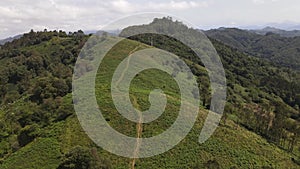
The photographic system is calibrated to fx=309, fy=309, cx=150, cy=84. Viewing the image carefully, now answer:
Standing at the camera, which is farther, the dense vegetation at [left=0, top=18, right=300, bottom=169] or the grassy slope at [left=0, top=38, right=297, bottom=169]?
the grassy slope at [left=0, top=38, right=297, bottom=169]

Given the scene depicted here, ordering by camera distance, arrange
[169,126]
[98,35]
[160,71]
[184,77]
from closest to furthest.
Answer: [169,126], [160,71], [184,77], [98,35]

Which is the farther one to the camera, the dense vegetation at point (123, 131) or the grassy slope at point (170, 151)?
the grassy slope at point (170, 151)

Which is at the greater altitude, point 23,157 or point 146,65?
point 146,65

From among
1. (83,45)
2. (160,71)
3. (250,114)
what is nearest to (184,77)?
(160,71)

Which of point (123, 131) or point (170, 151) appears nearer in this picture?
point (170, 151)

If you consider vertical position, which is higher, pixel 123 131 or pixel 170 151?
pixel 123 131

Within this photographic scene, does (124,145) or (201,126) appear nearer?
(124,145)

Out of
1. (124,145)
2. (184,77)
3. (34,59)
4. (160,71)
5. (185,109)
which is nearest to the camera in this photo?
(124,145)

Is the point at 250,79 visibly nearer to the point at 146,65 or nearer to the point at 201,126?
the point at 146,65
